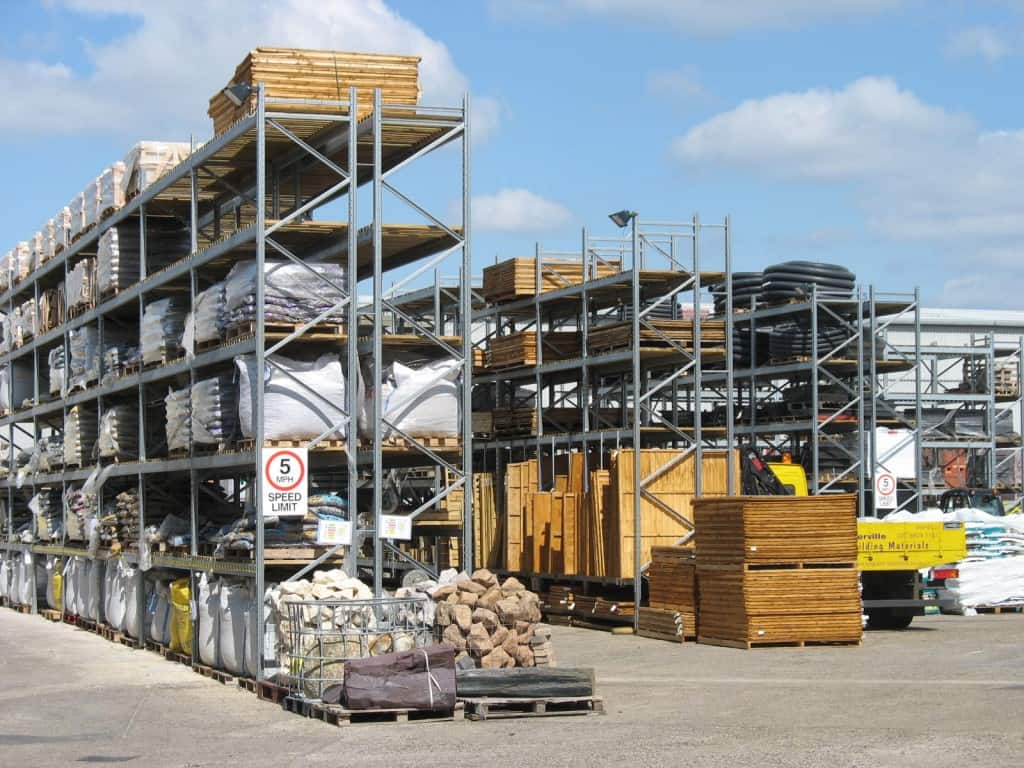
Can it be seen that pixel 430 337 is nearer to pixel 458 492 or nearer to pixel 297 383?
pixel 297 383

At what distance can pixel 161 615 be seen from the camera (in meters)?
21.5

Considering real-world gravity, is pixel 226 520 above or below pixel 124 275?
below

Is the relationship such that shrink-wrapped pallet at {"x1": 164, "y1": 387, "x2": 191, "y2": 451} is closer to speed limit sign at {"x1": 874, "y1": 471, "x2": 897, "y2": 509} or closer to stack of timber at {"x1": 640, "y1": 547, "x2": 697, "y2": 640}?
stack of timber at {"x1": 640, "y1": 547, "x2": 697, "y2": 640}

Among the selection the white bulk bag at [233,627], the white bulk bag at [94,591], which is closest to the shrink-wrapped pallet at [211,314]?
the white bulk bag at [233,627]

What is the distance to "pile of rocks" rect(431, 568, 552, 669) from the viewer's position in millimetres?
15297

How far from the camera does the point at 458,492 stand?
2642 cm

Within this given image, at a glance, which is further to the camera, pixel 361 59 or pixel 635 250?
pixel 635 250

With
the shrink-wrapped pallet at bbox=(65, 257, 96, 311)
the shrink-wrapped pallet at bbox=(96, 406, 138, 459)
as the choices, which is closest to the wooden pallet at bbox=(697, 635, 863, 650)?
the shrink-wrapped pallet at bbox=(96, 406, 138, 459)

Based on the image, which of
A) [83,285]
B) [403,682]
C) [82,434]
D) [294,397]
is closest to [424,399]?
[294,397]

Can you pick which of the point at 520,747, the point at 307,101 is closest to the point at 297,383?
the point at 307,101

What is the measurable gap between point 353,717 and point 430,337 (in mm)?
5357

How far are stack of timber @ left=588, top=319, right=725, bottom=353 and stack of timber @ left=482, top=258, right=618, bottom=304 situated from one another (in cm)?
217

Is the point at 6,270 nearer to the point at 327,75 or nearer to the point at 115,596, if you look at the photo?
the point at 115,596

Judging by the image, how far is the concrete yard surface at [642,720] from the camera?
11641mm
